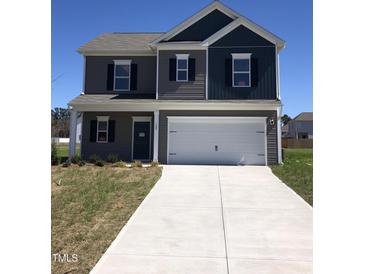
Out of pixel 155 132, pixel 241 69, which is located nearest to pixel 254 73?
pixel 241 69

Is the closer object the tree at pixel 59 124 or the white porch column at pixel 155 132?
the white porch column at pixel 155 132

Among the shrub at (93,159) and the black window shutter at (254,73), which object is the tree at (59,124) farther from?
the black window shutter at (254,73)

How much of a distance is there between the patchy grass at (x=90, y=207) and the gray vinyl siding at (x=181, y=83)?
5.08 metres

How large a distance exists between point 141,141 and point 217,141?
13.8ft

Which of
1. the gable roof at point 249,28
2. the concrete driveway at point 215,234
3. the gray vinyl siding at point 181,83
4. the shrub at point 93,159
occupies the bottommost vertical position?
the concrete driveway at point 215,234

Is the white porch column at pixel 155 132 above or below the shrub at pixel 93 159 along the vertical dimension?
above

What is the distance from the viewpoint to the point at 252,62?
15367mm

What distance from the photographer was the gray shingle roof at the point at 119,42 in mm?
17109

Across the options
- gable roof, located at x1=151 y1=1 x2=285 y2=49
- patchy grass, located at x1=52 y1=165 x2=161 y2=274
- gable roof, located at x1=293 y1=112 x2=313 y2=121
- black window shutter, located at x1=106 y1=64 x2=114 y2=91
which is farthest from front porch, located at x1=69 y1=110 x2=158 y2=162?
gable roof, located at x1=293 y1=112 x2=313 y2=121

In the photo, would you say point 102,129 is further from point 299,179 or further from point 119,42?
point 299,179

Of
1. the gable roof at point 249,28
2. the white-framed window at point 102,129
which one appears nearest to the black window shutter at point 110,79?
the white-framed window at point 102,129

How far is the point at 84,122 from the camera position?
16500mm

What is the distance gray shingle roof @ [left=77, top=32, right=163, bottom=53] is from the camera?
1711 cm
